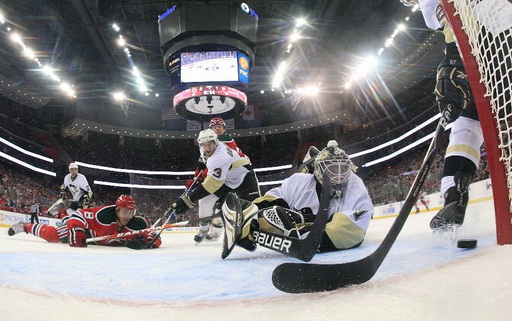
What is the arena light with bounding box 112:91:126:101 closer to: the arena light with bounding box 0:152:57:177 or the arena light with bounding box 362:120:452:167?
the arena light with bounding box 0:152:57:177

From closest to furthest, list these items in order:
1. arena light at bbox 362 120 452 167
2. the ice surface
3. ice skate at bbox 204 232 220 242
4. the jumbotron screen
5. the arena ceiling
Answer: the ice surface < ice skate at bbox 204 232 220 242 < the jumbotron screen < the arena ceiling < arena light at bbox 362 120 452 167

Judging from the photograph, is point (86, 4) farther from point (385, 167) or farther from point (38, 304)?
point (385, 167)

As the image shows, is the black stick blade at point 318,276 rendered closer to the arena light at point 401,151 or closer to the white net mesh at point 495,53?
the white net mesh at point 495,53

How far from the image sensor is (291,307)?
0.88 m

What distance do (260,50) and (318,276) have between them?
46.4 ft

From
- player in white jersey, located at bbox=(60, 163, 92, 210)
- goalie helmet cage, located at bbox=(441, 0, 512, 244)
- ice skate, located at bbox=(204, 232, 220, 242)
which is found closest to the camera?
goalie helmet cage, located at bbox=(441, 0, 512, 244)

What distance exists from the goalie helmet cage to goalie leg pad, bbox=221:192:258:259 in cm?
111

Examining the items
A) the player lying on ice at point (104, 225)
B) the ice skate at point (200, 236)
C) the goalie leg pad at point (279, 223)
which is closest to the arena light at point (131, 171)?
the player lying on ice at point (104, 225)

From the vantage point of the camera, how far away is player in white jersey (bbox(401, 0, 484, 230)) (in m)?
1.55

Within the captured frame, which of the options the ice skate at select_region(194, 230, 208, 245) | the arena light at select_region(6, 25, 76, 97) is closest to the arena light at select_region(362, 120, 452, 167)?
the ice skate at select_region(194, 230, 208, 245)

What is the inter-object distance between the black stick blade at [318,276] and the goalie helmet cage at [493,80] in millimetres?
480

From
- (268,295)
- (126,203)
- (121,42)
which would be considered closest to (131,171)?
(121,42)

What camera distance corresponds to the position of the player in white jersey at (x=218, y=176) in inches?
140

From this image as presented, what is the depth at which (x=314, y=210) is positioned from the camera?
8.23 feet
